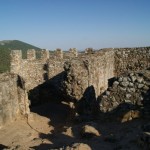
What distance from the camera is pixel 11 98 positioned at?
15.0 meters

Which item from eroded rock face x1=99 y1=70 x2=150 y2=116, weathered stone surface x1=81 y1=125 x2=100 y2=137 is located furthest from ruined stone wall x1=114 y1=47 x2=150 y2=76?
weathered stone surface x1=81 y1=125 x2=100 y2=137

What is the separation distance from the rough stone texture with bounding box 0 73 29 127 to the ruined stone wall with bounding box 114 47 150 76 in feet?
20.3

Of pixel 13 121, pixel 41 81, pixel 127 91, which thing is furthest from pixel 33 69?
pixel 127 91

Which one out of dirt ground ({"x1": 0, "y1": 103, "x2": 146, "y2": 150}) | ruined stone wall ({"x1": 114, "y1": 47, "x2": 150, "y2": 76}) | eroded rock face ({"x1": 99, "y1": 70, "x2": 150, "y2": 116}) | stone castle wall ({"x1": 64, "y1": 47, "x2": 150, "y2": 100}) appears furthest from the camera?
ruined stone wall ({"x1": 114, "y1": 47, "x2": 150, "y2": 76})

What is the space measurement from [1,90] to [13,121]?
1580 millimetres

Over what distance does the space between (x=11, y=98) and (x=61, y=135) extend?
18.0 feet

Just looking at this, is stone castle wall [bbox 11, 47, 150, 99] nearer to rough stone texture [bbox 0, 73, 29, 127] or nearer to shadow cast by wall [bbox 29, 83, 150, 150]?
shadow cast by wall [bbox 29, 83, 150, 150]

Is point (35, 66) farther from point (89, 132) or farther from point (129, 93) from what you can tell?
point (89, 132)

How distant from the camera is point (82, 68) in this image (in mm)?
14734

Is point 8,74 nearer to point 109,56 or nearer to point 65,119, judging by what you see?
point 65,119

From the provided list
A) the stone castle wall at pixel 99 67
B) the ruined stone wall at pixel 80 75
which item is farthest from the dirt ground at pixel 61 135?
the stone castle wall at pixel 99 67

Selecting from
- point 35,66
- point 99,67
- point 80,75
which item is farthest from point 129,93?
point 35,66

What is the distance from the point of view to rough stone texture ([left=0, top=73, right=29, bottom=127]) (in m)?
14.4

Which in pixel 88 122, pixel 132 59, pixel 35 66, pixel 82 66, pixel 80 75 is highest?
pixel 132 59
